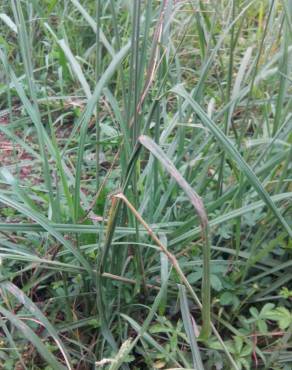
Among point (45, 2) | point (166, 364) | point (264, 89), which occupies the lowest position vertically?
point (166, 364)

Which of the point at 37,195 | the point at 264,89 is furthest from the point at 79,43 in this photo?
the point at 37,195

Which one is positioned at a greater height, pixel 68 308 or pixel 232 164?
pixel 232 164

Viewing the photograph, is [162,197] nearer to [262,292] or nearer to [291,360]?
[262,292]

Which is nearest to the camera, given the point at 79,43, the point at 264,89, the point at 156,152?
the point at 156,152

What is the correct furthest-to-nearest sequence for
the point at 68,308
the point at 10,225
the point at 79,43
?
the point at 79,43 < the point at 68,308 < the point at 10,225

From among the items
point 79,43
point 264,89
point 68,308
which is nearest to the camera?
point 68,308

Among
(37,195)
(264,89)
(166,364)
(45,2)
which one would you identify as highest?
(45,2)

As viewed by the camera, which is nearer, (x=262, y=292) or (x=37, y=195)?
(x=262, y=292)

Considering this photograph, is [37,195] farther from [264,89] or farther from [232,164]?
[264,89]

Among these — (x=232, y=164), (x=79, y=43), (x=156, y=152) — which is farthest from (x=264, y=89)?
(x=156, y=152)
